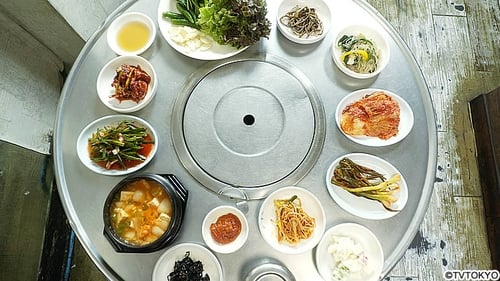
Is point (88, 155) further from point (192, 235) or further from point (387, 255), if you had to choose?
point (387, 255)

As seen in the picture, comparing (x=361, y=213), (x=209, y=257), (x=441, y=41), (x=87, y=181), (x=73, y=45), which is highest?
Result: (x=441, y=41)

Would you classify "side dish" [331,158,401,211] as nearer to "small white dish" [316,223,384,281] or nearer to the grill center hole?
"small white dish" [316,223,384,281]

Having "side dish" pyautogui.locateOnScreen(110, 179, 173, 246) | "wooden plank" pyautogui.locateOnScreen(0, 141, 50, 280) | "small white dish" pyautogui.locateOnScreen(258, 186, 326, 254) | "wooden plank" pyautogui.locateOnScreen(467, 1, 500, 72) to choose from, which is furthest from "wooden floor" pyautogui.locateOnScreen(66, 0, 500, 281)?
"side dish" pyautogui.locateOnScreen(110, 179, 173, 246)

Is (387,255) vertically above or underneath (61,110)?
underneath

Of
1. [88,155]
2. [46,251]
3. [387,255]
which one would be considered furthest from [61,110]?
[387,255]

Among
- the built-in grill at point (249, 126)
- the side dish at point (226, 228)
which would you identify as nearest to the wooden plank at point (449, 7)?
the built-in grill at point (249, 126)

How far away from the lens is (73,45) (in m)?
2.65

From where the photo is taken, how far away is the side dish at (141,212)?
168cm

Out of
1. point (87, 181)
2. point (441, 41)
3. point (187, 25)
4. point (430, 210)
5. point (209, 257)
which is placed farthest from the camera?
point (441, 41)

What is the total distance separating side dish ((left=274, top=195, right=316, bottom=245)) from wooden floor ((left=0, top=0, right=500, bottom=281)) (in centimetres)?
130

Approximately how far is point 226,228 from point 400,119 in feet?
2.94

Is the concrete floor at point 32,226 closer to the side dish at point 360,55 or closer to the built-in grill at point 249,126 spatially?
the built-in grill at point 249,126

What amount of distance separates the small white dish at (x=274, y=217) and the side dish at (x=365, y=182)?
13 centimetres

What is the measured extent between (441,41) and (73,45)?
2595 mm
